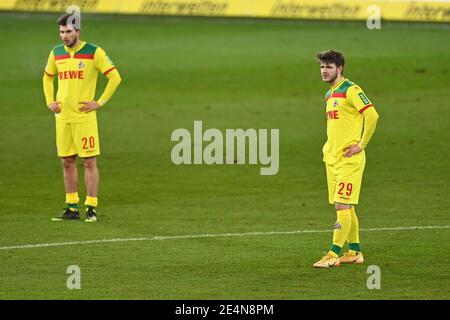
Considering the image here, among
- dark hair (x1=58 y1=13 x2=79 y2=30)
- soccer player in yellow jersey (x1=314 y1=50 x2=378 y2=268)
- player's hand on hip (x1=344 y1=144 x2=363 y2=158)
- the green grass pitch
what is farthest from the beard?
player's hand on hip (x1=344 y1=144 x2=363 y2=158)

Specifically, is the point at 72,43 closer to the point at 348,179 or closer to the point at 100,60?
the point at 100,60

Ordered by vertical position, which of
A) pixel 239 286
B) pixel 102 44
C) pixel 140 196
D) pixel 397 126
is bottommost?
pixel 239 286

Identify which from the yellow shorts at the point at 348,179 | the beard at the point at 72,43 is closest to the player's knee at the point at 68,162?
the beard at the point at 72,43

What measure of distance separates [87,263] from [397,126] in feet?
43.6

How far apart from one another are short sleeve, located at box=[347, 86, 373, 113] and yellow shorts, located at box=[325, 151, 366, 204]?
50cm

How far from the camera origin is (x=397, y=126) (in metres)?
26.1

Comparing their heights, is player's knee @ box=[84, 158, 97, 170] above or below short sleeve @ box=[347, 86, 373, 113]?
below

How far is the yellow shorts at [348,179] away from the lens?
13789 mm

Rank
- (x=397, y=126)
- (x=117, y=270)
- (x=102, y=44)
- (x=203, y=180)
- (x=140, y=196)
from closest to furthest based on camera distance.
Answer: (x=117, y=270) → (x=140, y=196) → (x=203, y=180) → (x=397, y=126) → (x=102, y=44)

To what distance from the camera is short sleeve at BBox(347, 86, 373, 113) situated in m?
13.7

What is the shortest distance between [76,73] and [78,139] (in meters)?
0.88

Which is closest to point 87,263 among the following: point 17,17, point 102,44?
point 102,44

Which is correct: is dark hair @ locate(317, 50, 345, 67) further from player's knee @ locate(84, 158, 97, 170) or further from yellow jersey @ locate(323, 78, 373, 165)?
player's knee @ locate(84, 158, 97, 170)

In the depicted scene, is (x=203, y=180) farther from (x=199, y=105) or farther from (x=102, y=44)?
(x=102, y=44)
